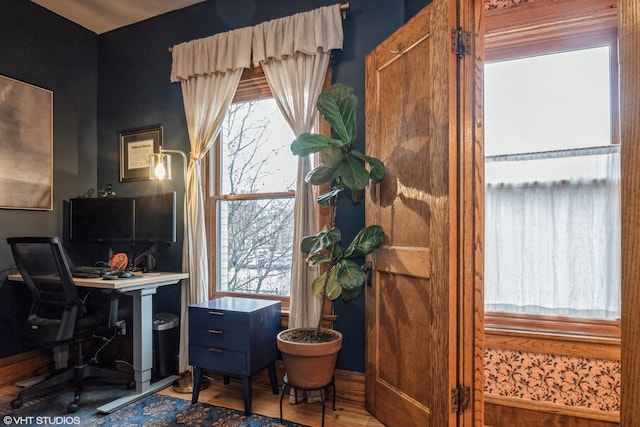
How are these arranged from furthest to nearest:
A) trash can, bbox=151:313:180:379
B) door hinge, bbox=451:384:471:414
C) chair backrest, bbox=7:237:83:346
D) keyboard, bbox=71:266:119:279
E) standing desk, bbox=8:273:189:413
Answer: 1. trash can, bbox=151:313:180:379
2. keyboard, bbox=71:266:119:279
3. standing desk, bbox=8:273:189:413
4. chair backrest, bbox=7:237:83:346
5. door hinge, bbox=451:384:471:414

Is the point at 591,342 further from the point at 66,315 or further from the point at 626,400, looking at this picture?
the point at 66,315

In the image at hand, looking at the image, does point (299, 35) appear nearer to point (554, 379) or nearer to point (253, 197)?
point (253, 197)

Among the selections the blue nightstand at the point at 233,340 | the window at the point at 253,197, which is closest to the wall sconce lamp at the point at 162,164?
the window at the point at 253,197

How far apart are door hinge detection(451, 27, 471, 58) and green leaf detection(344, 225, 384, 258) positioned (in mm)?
962

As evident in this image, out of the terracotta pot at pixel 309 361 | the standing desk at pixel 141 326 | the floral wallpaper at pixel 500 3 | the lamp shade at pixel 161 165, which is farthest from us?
the lamp shade at pixel 161 165

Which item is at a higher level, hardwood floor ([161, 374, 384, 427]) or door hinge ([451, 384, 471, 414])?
door hinge ([451, 384, 471, 414])

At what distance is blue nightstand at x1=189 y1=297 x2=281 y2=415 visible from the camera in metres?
2.19

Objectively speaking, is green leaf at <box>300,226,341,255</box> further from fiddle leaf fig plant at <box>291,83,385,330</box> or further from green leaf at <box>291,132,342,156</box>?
green leaf at <box>291,132,342,156</box>

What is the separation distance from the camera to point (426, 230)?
71.0 inches

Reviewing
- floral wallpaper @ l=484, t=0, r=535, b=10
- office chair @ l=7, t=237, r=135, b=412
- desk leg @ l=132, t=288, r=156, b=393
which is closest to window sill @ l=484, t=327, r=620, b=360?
floral wallpaper @ l=484, t=0, r=535, b=10

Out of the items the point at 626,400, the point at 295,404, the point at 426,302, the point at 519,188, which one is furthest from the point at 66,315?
the point at 519,188

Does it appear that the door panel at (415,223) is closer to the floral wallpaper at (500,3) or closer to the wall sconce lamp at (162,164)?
the floral wallpaper at (500,3)

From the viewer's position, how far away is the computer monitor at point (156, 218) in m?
2.81

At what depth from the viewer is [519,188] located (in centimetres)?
217
